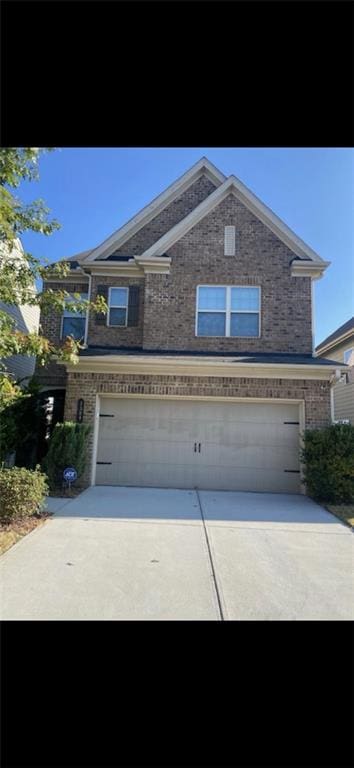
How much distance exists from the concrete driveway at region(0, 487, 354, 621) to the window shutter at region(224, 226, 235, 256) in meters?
7.25

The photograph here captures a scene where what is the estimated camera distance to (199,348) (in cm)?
1110

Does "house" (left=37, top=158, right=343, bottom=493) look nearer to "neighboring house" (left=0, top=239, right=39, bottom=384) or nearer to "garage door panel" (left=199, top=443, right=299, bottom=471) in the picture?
"garage door panel" (left=199, top=443, right=299, bottom=471)

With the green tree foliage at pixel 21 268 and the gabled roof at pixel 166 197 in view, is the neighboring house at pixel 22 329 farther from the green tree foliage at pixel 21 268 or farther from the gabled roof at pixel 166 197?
the green tree foliage at pixel 21 268

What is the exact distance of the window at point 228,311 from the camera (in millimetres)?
11195

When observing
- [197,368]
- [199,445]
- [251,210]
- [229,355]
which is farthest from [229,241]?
[199,445]

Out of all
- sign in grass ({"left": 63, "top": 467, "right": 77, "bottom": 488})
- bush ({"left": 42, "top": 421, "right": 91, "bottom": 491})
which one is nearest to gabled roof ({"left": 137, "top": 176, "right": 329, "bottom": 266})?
bush ({"left": 42, "top": 421, "right": 91, "bottom": 491})

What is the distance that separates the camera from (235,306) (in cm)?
1129

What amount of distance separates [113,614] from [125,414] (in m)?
6.83

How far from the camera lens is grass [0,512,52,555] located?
5.32 meters

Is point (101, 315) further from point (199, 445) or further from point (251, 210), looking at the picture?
point (251, 210)

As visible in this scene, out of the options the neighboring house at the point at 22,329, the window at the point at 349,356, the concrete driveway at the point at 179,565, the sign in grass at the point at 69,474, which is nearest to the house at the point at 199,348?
the sign in grass at the point at 69,474

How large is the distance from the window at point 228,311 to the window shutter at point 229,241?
1.04m

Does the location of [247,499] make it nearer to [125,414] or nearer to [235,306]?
[125,414]
